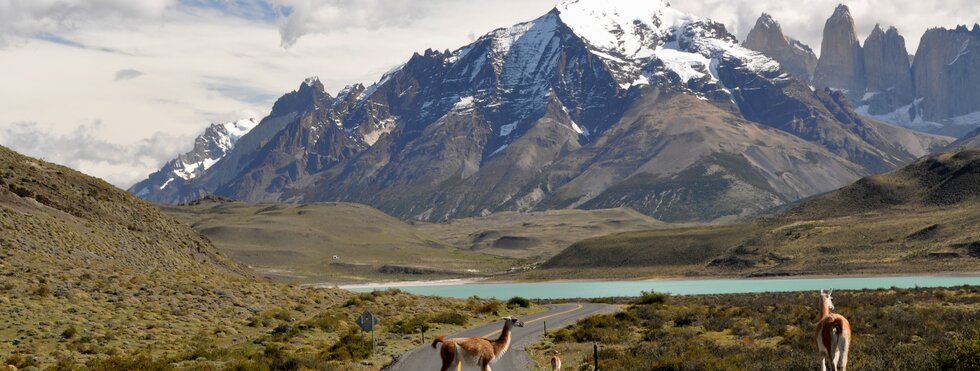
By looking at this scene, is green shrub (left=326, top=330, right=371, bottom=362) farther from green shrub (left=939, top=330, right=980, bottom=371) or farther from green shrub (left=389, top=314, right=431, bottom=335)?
green shrub (left=939, top=330, right=980, bottom=371)

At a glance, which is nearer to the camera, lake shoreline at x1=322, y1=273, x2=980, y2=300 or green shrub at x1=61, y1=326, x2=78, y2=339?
green shrub at x1=61, y1=326, x2=78, y2=339

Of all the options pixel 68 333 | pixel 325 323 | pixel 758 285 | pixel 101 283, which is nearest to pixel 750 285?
pixel 758 285

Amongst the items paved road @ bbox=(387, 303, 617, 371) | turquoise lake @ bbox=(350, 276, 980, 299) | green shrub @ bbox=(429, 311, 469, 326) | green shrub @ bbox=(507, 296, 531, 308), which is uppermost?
turquoise lake @ bbox=(350, 276, 980, 299)

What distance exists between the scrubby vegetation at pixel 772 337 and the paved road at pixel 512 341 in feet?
5.34

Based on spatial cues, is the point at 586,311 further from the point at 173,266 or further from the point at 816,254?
the point at 816,254

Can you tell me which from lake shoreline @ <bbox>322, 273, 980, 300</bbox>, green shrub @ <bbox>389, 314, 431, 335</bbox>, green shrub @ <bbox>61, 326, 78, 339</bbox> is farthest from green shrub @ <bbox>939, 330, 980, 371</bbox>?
lake shoreline @ <bbox>322, 273, 980, 300</bbox>

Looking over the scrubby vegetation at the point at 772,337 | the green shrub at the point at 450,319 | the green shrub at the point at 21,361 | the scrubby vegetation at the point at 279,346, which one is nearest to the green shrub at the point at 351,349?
the scrubby vegetation at the point at 279,346

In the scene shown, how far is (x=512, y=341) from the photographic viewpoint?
54812 millimetres

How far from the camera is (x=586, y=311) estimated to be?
82750mm

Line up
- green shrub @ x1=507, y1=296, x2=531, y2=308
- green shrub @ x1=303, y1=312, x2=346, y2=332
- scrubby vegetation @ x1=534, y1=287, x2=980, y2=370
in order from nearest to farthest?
scrubby vegetation @ x1=534, y1=287, x2=980, y2=370 → green shrub @ x1=303, y1=312, x2=346, y2=332 → green shrub @ x1=507, y1=296, x2=531, y2=308

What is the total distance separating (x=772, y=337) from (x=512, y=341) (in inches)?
572

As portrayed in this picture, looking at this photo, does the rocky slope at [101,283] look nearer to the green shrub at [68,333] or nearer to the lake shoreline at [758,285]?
the green shrub at [68,333]

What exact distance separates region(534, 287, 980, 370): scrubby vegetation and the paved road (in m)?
1.63

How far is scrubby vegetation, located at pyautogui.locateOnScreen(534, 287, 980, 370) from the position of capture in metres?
35.3
